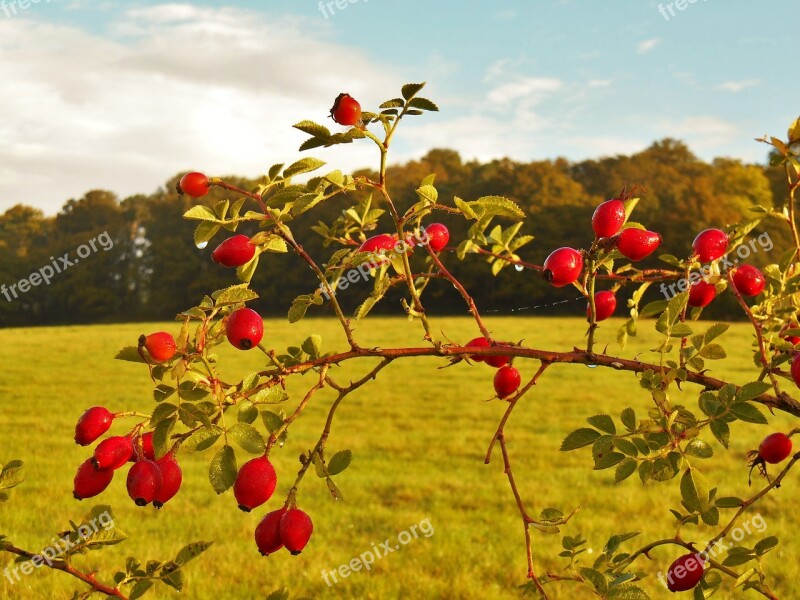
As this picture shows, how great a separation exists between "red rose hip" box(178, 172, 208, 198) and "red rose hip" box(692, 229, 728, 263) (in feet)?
4.12

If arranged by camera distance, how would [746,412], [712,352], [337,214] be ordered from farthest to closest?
1. [337,214]
2. [712,352]
3. [746,412]

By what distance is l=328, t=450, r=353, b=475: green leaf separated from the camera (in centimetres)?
137

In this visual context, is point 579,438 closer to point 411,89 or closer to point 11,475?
point 411,89

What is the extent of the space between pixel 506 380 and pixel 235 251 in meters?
0.80

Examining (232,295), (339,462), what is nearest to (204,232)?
(232,295)

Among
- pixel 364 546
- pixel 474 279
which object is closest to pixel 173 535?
pixel 364 546

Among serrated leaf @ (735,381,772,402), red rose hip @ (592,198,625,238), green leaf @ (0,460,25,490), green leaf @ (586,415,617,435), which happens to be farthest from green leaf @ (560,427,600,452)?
green leaf @ (0,460,25,490)

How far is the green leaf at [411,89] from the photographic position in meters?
1.40

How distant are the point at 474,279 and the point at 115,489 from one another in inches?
1076

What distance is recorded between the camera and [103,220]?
5281 cm

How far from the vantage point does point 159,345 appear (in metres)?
1.22

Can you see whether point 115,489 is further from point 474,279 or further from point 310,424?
point 474,279
